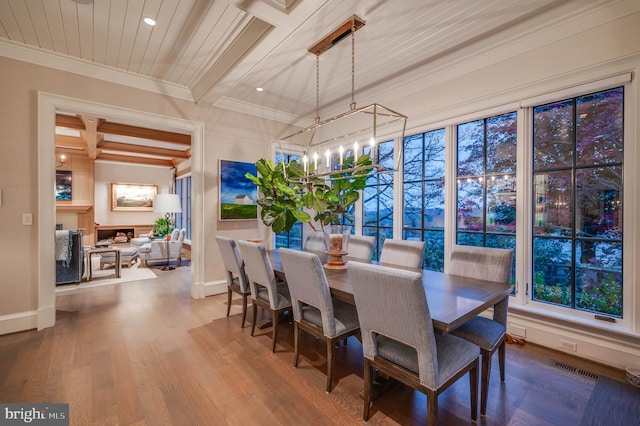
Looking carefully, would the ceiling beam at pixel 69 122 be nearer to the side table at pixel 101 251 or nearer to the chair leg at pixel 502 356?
the side table at pixel 101 251

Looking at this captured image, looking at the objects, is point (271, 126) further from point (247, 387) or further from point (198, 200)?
point (247, 387)

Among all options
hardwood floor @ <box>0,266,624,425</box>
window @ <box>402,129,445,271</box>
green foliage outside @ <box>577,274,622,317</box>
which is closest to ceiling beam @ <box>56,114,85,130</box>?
hardwood floor @ <box>0,266,624,425</box>

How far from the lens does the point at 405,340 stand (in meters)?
1.46

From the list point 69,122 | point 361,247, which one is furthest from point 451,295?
point 69,122

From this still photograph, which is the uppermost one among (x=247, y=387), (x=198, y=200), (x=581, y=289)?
(x=198, y=200)

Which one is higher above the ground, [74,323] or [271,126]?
[271,126]

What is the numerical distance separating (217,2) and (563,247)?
147 inches

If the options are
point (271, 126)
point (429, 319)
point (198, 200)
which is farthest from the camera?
point (271, 126)

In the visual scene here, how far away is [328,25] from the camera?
257cm

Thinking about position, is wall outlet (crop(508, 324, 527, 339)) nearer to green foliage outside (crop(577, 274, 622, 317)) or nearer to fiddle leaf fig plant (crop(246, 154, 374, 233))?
green foliage outside (crop(577, 274, 622, 317))

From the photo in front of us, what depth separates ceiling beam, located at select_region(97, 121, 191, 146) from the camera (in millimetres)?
5680

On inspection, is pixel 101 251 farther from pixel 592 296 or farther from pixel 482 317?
pixel 592 296

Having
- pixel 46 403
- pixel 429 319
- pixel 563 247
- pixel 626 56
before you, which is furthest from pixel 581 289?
pixel 46 403

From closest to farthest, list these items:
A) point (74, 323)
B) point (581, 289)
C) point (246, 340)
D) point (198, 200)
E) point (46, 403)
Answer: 1. point (46, 403)
2. point (581, 289)
3. point (246, 340)
4. point (74, 323)
5. point (198, 200)
